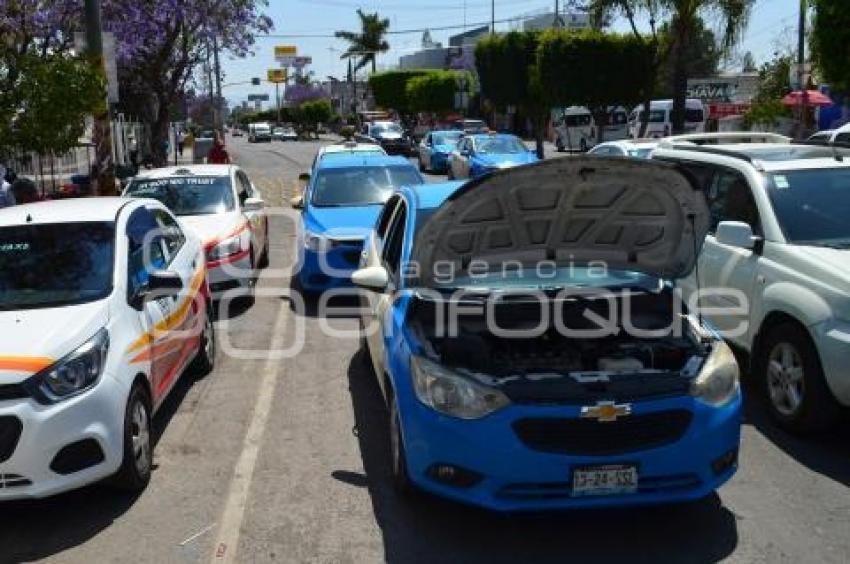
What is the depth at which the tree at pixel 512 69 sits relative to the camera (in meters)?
41.0

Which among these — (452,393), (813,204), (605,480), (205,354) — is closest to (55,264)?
(205,354)

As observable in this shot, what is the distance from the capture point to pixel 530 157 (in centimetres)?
2311

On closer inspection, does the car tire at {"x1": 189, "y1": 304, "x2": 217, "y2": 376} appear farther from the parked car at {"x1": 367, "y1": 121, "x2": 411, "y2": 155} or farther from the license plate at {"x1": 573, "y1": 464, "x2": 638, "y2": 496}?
the parked car at {"x1": 367, "y1": 121, "x2": 411, "y2": 155}

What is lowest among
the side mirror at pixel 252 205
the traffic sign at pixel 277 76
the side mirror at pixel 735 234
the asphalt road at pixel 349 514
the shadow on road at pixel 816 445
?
the shadow on road at pixel 816 445

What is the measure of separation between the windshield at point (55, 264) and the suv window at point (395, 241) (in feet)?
5.93

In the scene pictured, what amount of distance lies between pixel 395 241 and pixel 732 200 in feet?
8.65

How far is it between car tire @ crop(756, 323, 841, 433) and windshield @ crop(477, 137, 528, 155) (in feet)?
60.1

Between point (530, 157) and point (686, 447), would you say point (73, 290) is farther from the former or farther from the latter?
point (530, 157)

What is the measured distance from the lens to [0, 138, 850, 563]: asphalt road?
4.44m

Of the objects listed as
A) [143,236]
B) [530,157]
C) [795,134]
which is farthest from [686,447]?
[795,134]

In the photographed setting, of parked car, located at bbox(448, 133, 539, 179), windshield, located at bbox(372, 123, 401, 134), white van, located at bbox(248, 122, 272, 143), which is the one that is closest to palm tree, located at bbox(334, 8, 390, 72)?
white van, located at bbox(248, 122, 272, 143)

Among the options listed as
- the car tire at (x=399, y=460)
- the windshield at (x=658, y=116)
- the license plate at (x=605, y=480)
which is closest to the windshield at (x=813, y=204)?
the license plate at (x=605, y=480)

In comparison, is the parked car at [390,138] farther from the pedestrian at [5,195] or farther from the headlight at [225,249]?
the headlight at [225,249]

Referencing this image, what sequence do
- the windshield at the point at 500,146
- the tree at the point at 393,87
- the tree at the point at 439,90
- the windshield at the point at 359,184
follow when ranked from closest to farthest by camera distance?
the windshield at the point at 359,184 < the windshield at the point at 500,146 < the tree at the point at 439,90 < the tree at the point at 393,87
